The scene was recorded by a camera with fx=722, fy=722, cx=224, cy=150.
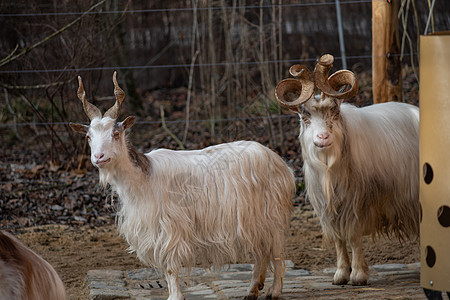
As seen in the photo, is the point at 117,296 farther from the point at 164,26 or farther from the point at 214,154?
the point at 164,26

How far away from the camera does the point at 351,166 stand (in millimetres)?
5715

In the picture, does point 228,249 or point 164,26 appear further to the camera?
point 164,26

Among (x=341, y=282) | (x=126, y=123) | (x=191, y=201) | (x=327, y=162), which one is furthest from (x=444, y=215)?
(x=126, y=123)

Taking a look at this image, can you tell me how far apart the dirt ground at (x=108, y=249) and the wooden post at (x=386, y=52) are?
1.51 m

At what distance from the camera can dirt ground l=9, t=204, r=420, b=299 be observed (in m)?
6.58

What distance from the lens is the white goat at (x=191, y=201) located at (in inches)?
203

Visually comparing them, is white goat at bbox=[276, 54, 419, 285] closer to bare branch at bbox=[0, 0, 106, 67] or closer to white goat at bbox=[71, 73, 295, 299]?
white goat at bbox=[71, 73, 295, 299]

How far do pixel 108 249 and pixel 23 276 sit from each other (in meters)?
3.86

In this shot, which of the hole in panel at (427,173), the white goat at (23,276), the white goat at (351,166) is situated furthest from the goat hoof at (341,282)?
the white goat at (23,276)

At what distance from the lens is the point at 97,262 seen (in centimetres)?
672

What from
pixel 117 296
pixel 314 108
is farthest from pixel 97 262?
pixel 314 108

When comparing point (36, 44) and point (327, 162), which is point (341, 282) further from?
point (36, 44)

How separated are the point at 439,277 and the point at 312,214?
4.29m

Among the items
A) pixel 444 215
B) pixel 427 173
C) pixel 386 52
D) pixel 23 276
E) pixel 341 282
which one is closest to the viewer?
pixel 23 276
